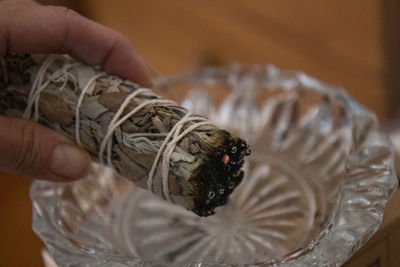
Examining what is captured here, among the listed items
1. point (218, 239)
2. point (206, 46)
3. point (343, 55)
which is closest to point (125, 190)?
point (218, 239)

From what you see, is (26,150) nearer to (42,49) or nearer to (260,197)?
(42,49)

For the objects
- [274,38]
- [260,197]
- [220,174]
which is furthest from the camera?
[274,38]

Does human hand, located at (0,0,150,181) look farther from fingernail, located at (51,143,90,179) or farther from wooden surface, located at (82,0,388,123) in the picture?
wooden surface, located at (82,0,388,123)

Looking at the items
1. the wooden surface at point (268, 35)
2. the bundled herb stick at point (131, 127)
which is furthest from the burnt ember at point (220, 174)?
the wooden surface at point (268, 35)

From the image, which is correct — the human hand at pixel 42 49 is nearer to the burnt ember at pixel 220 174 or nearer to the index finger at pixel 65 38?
the index finger at pixel 65 38

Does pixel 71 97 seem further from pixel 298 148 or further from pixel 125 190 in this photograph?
pixel 298 148

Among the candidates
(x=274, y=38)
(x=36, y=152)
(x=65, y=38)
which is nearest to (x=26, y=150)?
(x=36, y=152)

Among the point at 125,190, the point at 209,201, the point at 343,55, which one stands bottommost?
the point at 125,190

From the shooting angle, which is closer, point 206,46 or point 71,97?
point 71,97
